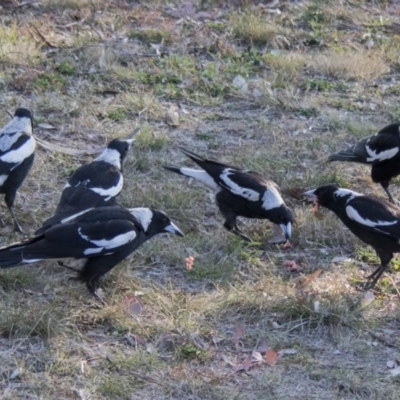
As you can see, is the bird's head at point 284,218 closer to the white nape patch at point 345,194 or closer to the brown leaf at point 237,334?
the white nape patch at point 345,194

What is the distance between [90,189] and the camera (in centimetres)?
733

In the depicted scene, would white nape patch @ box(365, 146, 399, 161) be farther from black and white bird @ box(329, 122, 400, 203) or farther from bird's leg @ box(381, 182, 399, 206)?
bird's leg @ box(381, 182, 399, 206)

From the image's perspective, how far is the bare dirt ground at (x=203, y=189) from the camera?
19.1 ft

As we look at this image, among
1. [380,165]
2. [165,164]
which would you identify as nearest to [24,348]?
[165,164]

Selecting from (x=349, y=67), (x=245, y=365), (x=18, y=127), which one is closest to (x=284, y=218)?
(x=245, y=365)

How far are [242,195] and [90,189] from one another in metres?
1.33

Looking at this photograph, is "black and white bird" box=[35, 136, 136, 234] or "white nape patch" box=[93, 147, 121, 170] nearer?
"black and white bird" box=[35, 136, 136, 234]

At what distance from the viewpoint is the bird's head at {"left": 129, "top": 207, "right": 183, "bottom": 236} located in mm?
6898

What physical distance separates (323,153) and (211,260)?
2547 millimetres

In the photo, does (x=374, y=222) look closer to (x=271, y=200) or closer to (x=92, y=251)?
(x=271, y=200)

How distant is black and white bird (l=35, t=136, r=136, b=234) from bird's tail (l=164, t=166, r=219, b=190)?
589 millimetres

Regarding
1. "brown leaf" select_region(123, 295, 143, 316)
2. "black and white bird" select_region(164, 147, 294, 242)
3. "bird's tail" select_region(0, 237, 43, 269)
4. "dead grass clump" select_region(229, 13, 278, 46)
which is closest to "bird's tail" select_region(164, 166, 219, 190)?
"black and white bird" select_region(164, 147, 294, 242)

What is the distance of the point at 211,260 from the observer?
289 inches

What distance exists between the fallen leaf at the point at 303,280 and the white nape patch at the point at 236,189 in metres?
1.01
